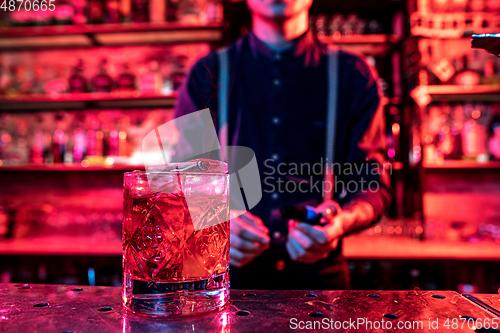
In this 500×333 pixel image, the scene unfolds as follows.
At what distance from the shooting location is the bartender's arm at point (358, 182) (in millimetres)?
791

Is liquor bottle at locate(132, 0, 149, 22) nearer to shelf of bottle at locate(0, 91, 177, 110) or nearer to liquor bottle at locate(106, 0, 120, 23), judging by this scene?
liquor bottle at locate(106, 0, 120, 23)

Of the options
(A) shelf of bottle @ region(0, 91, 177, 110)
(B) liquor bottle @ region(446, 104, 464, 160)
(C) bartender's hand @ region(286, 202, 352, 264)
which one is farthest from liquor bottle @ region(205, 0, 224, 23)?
(C) bartender's hand @ region(286, 202, 352, 264)

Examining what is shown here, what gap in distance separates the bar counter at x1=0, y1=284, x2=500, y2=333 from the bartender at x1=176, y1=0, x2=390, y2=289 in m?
0.50

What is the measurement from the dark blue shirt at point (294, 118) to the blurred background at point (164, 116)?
109cm

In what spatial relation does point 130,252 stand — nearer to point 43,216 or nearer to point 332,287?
point 332,287

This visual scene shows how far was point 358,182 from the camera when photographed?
3.72 feet

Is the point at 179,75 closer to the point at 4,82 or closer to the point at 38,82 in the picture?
the point at 38,82

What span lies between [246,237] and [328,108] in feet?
2.17

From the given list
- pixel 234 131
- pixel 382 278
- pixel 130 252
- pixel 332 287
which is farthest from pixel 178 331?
pixel 382 278

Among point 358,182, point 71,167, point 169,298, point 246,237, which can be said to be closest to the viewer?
point 169,298

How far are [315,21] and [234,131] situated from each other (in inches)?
60.0

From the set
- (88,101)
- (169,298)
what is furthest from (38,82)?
(169,298)

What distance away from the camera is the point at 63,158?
2488mm

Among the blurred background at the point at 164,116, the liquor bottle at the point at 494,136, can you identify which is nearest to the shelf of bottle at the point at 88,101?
the blurred background at the point at 164,116
